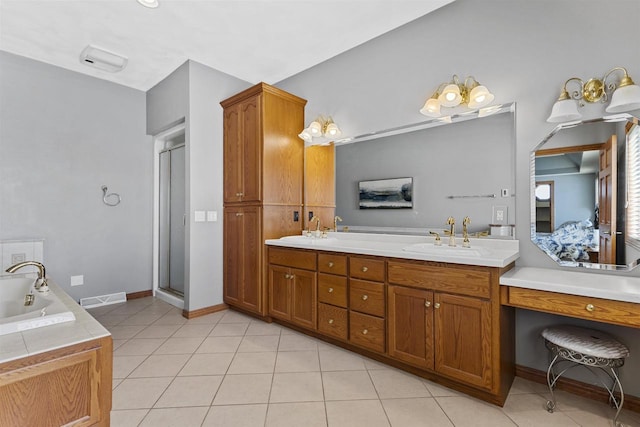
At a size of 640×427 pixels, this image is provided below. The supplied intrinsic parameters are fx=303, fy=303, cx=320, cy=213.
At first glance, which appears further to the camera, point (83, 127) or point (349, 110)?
point (83, 127)

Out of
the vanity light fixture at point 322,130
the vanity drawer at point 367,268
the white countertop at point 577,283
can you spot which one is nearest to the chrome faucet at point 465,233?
the white countertop at point 577,283

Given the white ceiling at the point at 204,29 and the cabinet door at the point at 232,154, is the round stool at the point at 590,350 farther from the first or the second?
the cabinet door at the point at 232,154

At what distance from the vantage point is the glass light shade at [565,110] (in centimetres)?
182

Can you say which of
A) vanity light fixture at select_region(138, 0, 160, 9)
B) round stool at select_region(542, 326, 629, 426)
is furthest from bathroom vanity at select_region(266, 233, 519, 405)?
vanity light fixture at select_region(138, 0, 160, 9)

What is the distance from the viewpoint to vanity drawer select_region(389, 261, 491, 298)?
5.67 feet

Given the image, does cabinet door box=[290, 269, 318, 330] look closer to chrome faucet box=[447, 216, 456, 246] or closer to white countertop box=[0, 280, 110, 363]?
chrome faucet box=[447, 216, 456, 246]

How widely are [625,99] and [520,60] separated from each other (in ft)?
2.12

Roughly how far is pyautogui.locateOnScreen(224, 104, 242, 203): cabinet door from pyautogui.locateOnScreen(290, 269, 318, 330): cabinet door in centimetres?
114

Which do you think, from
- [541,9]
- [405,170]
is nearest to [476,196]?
[405,170]

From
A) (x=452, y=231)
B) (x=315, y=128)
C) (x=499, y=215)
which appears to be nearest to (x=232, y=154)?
(x=315, y=128)

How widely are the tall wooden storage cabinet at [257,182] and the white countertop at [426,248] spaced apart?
0.94 ft

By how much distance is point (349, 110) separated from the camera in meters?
3.01

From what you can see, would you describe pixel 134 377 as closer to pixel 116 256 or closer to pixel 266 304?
pixel 266 304

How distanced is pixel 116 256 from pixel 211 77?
2.46 m
